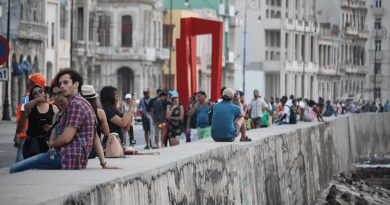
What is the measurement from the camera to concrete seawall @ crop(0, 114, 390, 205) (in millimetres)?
7047

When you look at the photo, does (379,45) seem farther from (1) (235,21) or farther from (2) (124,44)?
(2) (124,44)

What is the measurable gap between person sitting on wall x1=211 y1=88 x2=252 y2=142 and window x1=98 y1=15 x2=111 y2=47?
2016 inches

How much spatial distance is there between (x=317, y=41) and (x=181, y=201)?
97.2 m

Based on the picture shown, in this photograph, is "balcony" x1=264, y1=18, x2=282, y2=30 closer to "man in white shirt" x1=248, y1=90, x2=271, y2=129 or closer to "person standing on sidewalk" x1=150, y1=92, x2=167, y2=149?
"man in white shirt" x1=248, y1=90, x2=271, y2=129

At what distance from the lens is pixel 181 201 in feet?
30.9

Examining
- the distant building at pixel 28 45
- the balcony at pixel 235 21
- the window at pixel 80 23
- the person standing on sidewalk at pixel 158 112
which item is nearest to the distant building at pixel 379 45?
the balcony at pixel 235 21

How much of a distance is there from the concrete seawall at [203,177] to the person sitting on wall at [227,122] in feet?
1.66

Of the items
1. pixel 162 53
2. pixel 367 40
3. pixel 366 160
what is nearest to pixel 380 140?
pixel 366 160

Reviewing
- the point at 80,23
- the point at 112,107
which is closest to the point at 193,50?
the point at 112,107

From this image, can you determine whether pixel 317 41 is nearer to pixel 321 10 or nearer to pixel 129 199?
pixel 321 10

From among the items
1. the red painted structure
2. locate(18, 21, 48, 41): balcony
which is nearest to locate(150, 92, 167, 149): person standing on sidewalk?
the red painted structure

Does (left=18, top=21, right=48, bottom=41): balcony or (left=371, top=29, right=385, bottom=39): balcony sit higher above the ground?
(left=371, top=29, right=385, bottom=39): balcony

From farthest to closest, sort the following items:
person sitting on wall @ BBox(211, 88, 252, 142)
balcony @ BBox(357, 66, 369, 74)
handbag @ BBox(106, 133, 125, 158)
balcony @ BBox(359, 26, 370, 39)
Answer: balcony @ BBox(359, 26, 370, 39) → balcony @ BBox(357, 66, 369, 74) → person sitting on wall @ BBox(211, 88, 252, 142) → handbag @ BBox(106, 133, 125, 158)

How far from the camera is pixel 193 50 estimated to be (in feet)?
92.1
